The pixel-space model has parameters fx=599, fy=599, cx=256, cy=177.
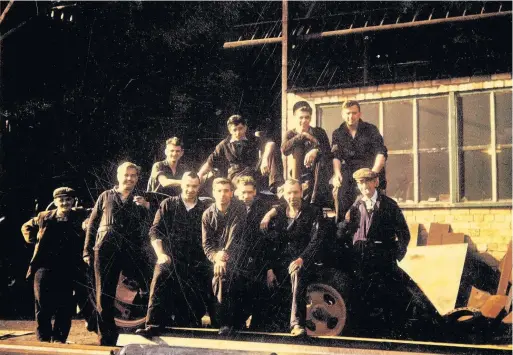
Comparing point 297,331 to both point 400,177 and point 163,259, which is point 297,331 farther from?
point 400,177

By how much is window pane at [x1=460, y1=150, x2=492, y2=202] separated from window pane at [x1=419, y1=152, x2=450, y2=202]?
202 mm

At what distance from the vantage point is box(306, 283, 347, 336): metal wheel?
6.21 metres

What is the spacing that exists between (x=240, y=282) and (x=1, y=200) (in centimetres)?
537

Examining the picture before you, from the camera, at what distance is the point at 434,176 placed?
790 cm

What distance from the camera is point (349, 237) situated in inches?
244

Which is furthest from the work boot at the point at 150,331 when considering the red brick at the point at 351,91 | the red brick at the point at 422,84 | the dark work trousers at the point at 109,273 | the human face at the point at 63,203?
the red brick at the point at 422,84

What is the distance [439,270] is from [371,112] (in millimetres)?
2410

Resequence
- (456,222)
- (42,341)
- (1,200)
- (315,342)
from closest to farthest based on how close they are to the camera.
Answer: (315,342) → (42,341) → (456,222) → (1,200)

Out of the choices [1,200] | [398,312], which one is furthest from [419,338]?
[1,200]

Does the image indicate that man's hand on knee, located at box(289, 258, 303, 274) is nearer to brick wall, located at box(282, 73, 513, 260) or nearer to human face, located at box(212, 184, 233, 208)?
human face, located at box(212, 184, 233, 208)

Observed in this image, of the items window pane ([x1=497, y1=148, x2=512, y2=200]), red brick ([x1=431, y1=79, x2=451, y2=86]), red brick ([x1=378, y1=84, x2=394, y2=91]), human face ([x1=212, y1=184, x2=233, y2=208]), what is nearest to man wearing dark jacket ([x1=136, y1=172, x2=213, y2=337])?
human face ([x1=212, y1=184, x2=233, y2=208])

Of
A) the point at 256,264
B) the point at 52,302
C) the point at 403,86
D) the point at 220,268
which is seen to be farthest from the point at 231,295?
the point at 403,86

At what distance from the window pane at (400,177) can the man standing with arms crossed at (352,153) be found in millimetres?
1563

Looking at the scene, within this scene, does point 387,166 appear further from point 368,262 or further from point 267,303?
point 267,303
